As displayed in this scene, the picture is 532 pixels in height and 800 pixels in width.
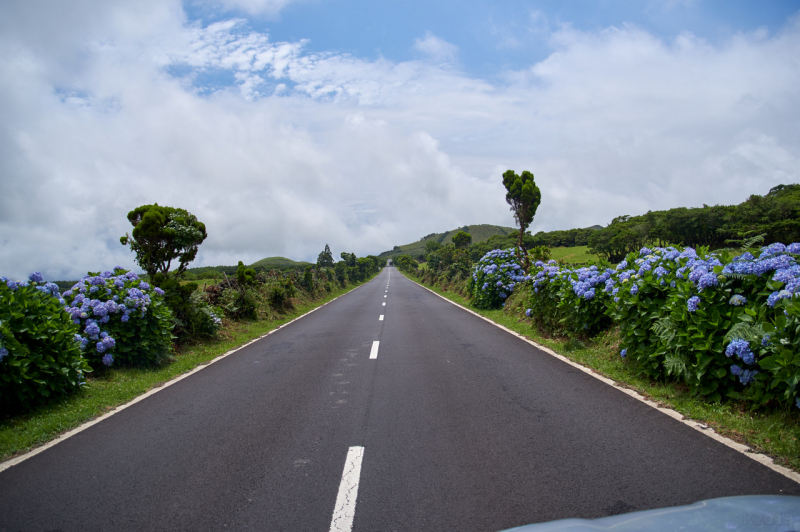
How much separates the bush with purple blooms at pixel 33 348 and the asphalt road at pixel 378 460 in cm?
106

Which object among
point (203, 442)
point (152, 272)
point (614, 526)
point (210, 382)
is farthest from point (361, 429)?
point (152, 272)

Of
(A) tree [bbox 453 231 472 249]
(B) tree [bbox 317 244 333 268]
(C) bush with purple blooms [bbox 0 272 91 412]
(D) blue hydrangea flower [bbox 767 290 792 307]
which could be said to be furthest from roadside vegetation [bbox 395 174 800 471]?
(A) tree [bbox 453 231 472 249]

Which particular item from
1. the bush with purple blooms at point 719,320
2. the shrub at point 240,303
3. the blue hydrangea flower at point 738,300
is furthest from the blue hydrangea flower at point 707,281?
the shrub at point 240,303

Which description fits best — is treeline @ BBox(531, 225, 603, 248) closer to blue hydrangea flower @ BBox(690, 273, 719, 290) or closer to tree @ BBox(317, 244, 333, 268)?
tree @ BBox(317, 244, 333, 268)

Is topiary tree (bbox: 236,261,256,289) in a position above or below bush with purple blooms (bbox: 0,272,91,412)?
above

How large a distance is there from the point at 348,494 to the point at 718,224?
172 feet

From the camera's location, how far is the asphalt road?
121 inches

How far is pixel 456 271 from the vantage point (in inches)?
1249

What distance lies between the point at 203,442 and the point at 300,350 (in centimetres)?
529

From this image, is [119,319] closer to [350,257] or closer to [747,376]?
[747,376]

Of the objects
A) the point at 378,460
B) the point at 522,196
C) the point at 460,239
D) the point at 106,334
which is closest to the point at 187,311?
the point at 106,334

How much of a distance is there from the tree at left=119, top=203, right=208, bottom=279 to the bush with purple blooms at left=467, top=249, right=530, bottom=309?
36.5ft

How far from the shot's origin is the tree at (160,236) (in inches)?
392

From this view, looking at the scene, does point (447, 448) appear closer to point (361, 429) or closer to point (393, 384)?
point (361, 429)
